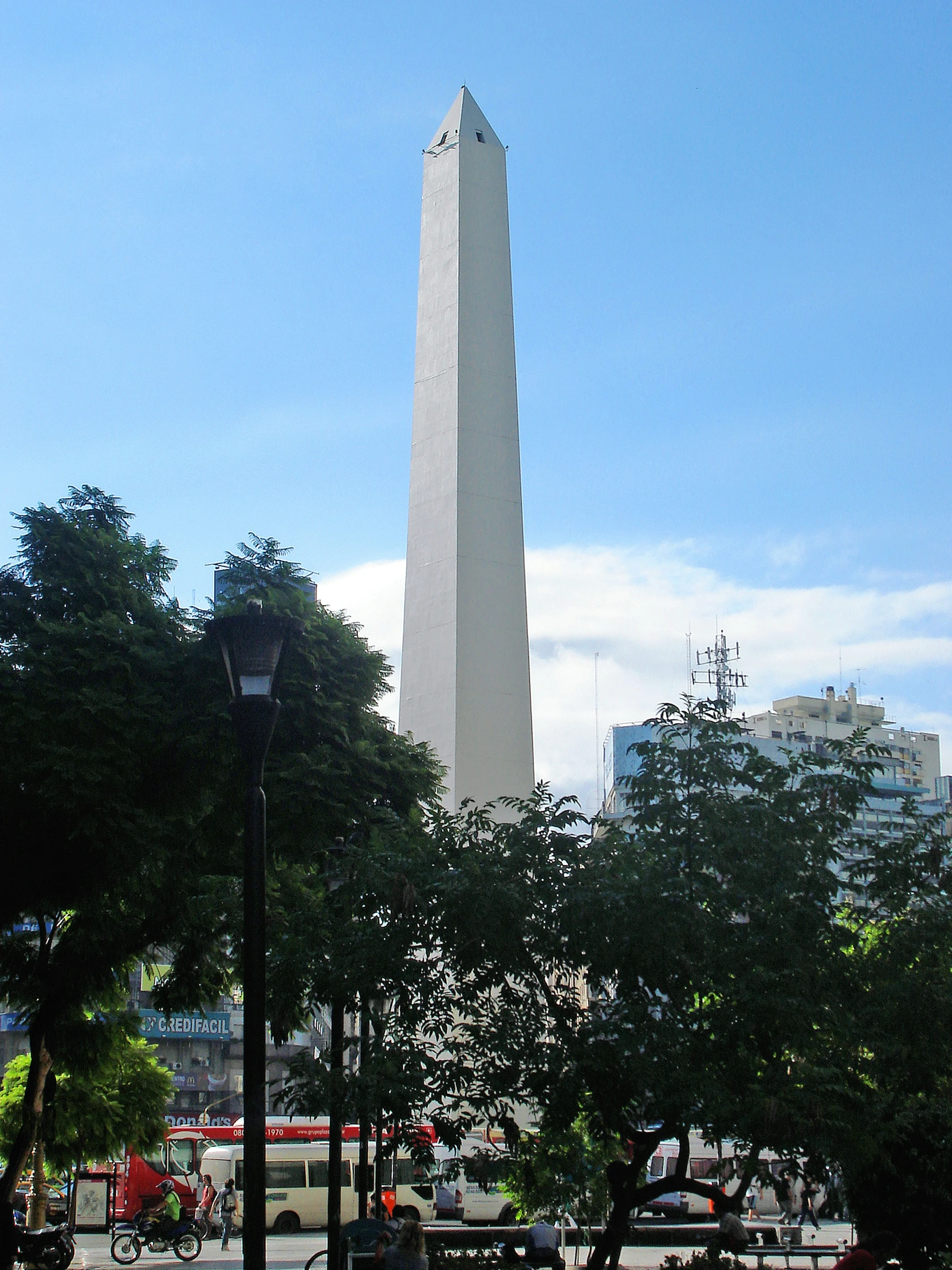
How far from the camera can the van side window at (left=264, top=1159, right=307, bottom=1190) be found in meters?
34.8

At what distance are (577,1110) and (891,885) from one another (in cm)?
330

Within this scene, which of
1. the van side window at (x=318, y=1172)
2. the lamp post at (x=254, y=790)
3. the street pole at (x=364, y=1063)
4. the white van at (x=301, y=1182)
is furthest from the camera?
the van side window at (x=318, y=1172)

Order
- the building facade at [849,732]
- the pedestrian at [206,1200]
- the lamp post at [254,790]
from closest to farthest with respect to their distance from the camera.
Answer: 1. the lamp post at [254,790]
2. the pedestrian at [206,1200]
3. the building facade at [849,732]

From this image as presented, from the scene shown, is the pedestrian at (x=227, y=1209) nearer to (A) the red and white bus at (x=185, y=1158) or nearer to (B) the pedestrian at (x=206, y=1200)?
(B) the pedestrian at (x=206, y=1200)

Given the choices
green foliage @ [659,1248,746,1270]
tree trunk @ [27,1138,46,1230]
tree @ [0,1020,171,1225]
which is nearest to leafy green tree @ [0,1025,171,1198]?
tree @ [0,1020,171,1225]

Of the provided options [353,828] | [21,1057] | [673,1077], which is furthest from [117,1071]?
[673,1077]

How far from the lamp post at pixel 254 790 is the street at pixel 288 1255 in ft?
48.2

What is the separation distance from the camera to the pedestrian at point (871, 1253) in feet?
32.0

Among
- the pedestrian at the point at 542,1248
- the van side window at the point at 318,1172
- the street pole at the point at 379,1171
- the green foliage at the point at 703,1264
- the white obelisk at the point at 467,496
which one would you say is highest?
the white obelisk at the point at 467,496

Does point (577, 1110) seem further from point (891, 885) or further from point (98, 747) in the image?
point (98, 747)

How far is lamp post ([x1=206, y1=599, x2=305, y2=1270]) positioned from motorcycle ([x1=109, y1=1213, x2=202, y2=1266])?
1806 centimetres

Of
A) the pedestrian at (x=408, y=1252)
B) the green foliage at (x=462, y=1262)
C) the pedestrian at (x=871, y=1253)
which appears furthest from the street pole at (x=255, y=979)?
the green foliage at (x=462, y=1262)

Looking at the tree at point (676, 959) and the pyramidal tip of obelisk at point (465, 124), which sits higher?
the pyramidal tip of obelisk at point (465, 124)

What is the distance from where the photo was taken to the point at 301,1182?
35.0m
